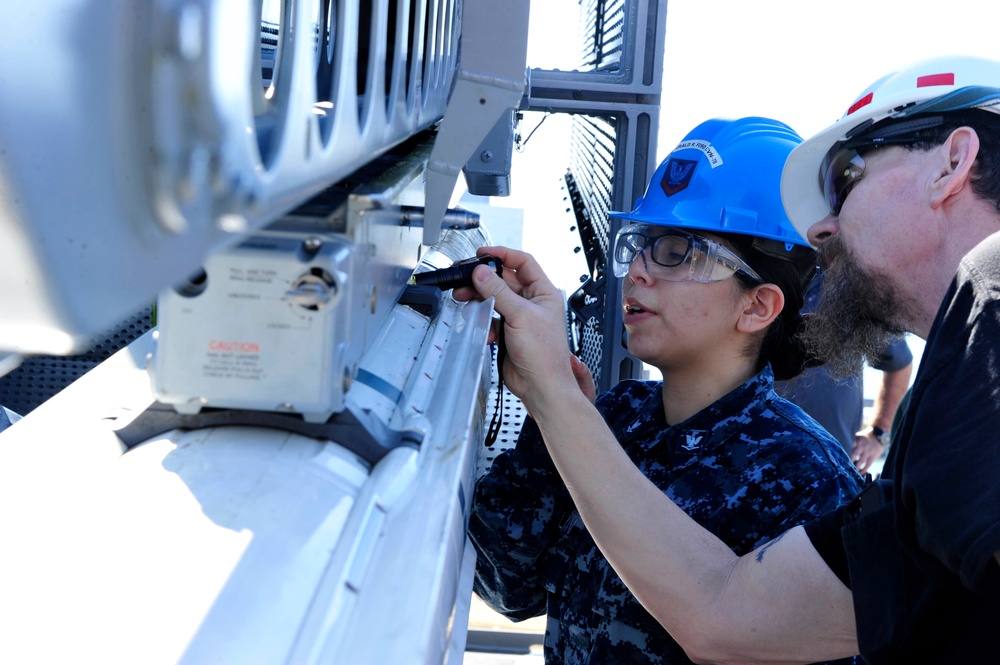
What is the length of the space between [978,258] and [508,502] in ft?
3.49

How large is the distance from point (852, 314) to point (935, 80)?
16.9 inches

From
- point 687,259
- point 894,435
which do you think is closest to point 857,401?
point 687,259

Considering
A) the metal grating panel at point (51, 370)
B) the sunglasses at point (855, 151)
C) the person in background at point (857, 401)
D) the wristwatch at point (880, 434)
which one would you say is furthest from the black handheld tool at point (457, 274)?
the wristwatch at point (880, 434)

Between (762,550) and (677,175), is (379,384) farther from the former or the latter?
(677,175)

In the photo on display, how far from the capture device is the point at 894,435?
1299 mm

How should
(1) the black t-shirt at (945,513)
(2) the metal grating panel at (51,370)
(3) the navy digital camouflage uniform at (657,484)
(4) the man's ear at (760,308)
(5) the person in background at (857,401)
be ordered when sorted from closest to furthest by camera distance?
(1) the black t-shirt at (945,513) → (3) the navy digital camouflage uniform at (657,484) → (4) the man's ear at (760,308) → (2) the metal grating panel at (51,370) → (5) the person in background at (857,401)

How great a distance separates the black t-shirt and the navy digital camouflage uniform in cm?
32

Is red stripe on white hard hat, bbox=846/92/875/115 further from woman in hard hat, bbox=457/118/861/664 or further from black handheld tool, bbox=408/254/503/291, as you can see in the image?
black handheld tool, bbox=408/254/503/291

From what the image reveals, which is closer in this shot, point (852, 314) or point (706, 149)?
point (852, 314)

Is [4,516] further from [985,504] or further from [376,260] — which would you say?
[985,504]

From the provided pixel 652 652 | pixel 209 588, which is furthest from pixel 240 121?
pixel 652 652

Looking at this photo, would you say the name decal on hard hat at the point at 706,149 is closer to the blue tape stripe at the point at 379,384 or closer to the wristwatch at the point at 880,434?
the blue tape stripe at the point at 379,384

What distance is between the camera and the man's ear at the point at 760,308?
1749 millimetres

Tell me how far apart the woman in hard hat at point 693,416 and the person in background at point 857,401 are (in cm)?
130
